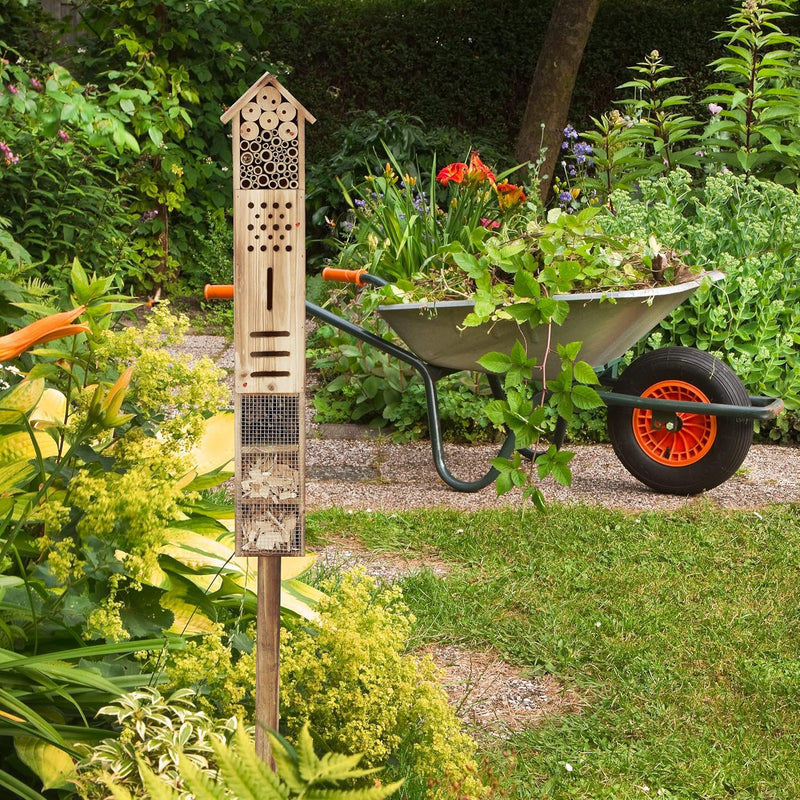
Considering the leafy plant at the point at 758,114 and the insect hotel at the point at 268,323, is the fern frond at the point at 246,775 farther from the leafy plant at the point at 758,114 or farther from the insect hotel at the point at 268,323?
the leafy plant at the point at 758,114

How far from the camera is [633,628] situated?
240 centimetres

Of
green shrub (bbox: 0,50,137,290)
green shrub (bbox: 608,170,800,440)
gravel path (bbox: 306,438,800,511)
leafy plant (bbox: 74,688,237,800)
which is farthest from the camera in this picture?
green shrub (bbox: 0,50,137,290)

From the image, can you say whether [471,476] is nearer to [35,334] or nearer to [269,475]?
[269,475]

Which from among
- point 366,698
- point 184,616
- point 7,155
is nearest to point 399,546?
point 184,616

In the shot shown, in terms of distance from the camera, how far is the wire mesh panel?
1.29m

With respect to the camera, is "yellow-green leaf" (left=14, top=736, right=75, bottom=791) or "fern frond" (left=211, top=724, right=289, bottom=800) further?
"yellow-green leaf" (left=14, top=736, right=75, bottom=791)

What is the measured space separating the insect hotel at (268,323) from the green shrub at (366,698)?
238mm

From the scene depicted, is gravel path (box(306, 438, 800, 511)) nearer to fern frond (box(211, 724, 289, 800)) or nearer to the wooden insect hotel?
the wooden insect hotel

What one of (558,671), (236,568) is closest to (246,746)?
(236,568)

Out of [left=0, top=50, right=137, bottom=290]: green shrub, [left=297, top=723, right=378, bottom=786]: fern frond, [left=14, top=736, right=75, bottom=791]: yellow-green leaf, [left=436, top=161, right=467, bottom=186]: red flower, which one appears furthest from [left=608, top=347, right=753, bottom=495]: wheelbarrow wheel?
[left=297, top=723, right=378, bottom=786]: fern frond

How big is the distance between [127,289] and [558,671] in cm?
532

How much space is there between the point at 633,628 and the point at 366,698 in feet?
3.54

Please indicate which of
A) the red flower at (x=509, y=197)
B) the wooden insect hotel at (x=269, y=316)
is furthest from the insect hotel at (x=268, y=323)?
the red flower at (x=509, y=197)

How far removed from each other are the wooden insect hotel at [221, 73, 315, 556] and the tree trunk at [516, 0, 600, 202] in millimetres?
5430
